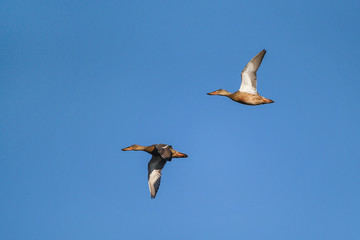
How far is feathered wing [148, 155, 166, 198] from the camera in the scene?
23828mm

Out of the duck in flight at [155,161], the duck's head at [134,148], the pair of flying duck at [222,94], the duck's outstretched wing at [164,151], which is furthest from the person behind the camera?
the duck's head at [134,148]

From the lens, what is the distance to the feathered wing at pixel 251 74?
2234 cm

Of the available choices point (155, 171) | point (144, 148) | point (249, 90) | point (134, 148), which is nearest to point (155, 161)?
point (155, 171)

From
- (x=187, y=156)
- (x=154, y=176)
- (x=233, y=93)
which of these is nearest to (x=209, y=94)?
(x=233, y=93)

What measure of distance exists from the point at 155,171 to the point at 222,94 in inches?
182

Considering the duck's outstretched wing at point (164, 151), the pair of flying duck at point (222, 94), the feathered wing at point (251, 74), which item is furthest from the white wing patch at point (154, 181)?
the feathered wing at point (251, 74)

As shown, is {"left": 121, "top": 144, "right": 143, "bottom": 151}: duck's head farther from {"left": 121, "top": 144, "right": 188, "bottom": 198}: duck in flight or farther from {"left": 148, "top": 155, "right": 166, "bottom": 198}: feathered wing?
{"left": 148, "top": 155, "right": 166, "bottom": 198}: feathered wing

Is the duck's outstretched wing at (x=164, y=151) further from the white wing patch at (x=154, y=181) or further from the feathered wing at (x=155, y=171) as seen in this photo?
the white wing patch at (x=154, y=181)

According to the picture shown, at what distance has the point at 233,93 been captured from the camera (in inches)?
920

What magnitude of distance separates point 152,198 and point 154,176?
1.16 meters

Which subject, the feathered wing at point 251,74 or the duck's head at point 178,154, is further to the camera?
the duck's head at point 178,154

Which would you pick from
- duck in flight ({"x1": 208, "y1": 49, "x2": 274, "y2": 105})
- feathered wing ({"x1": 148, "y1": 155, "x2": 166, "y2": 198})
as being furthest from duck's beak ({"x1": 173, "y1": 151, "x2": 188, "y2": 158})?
duck in flight ({"x1": 208, "y1": 49, "x2": 274, "y2": 105})

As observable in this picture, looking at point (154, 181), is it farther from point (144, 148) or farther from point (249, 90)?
point (249, 90)

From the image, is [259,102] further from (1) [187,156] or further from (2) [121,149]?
(2) [121,149]
